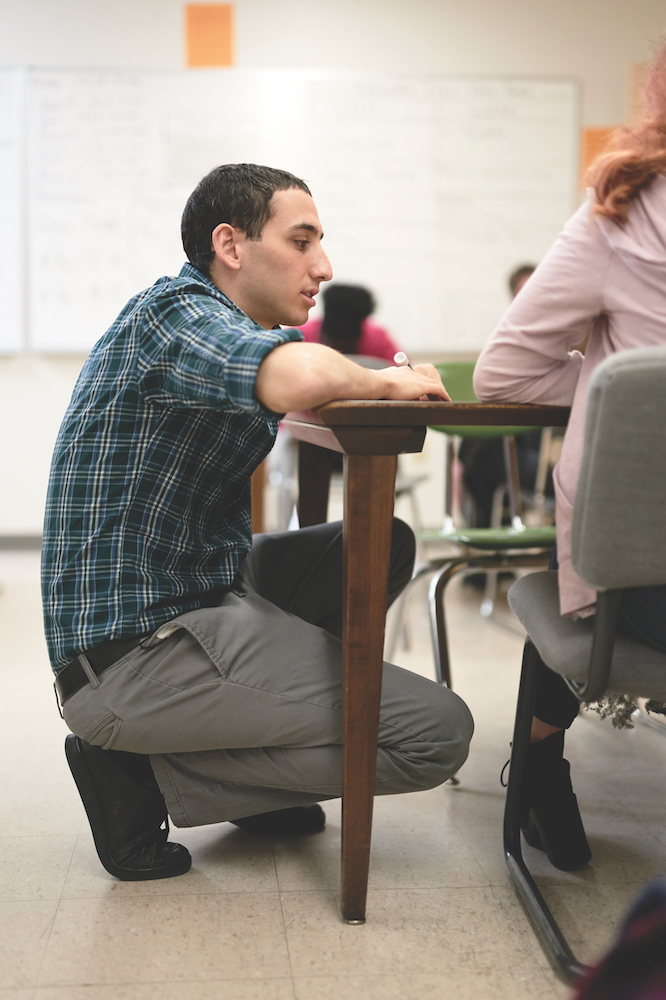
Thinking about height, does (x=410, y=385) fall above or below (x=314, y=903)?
above

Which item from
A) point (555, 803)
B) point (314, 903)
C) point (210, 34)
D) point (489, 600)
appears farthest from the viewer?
point (210, 34)

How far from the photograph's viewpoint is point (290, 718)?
1.13m

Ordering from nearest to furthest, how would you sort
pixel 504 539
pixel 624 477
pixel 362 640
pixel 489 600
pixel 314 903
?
1. pixel 624 477
2. pixel 362 640
3. pixel 314 903
4. pixel 504 539
5. pixel 489 600

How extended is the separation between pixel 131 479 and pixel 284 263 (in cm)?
40

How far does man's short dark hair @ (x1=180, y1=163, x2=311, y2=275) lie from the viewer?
1.28m

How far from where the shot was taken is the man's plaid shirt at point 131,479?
1114 millimetres

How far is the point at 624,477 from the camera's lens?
33.7 inches

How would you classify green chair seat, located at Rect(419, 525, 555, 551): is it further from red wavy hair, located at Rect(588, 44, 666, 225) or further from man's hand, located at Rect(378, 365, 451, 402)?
red wavy hair, located at Rect(588, 44, 666, 225)

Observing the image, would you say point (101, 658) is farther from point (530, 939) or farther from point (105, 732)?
point (530, 939)

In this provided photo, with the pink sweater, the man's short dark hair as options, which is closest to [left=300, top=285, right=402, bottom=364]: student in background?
the man's short dark hair

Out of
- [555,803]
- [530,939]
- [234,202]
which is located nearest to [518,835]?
[555,803]

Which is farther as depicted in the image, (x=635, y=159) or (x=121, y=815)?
(x=121, y=815)

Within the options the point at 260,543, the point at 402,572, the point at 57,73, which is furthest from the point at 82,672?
the point at 57,73

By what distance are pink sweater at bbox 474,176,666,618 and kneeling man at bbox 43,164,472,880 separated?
158 millimetres
